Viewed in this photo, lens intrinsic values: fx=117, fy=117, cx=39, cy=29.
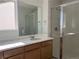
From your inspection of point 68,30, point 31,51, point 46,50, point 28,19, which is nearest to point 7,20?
point 28,19

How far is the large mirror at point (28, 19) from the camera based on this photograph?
3152mm

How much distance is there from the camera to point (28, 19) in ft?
11.0

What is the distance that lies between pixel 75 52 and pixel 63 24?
33.8 inches

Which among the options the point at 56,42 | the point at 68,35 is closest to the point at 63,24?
the point at 68,35

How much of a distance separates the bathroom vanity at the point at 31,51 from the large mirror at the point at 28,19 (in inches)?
26.5

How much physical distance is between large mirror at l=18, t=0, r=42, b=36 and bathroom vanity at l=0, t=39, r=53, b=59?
67 centimetres

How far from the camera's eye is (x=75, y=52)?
3.28 meters

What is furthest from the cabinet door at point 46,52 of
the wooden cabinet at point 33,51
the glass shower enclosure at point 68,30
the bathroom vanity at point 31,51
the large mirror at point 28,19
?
the large mirror at point 28,19

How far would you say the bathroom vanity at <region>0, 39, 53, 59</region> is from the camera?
6.85ft

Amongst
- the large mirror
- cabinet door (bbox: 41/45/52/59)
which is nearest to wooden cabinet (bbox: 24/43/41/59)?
cabinet door (bbox: 41/45/52/59)

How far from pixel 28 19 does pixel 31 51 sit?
3.64 feet

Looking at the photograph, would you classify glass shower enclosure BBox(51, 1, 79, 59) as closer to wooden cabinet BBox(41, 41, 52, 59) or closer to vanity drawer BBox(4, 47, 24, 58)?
wooden cabinet BBox(41, 41, 52, 59)

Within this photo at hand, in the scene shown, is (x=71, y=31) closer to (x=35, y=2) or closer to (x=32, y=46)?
(x=32, y=46)

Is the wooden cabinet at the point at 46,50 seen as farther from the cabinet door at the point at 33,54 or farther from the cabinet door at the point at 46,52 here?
the cabinet door at the point at 33,54
